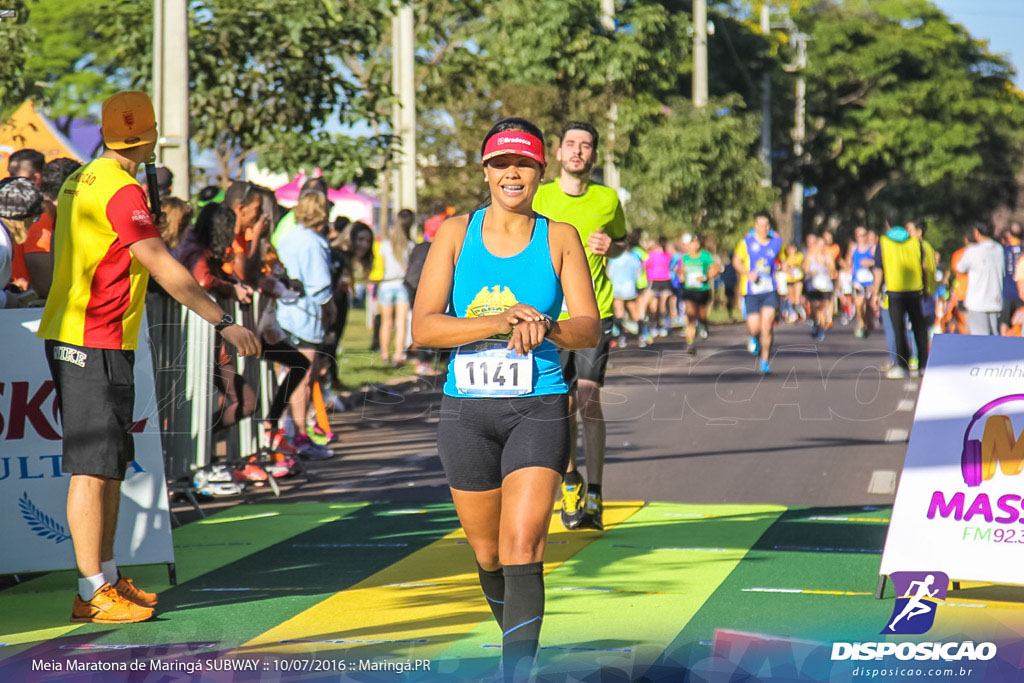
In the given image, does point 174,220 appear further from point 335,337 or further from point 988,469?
point 988,469

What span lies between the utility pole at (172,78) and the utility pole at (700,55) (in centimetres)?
2605

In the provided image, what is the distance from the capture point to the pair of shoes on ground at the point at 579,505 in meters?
7.90

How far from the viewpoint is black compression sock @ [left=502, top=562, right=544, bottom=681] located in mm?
4598

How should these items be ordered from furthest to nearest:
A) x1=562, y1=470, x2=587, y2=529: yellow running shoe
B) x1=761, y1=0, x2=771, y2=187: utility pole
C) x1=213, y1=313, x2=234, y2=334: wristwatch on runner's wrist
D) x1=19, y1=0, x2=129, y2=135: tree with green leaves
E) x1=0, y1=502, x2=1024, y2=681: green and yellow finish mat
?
x1=761, y1=0, x2=771, y2=187: utility pole, x1=19, y1=0, x2=129, y2=135: tree with green leaves, x1=562, y1=470, x2=587, y2=529: yellow running shoe, x1=213, y1=313, x2=234, y2=334: wristwatch on runner's wrist, x1=0, y1=502, x2=1024, y2=681: green and yellow finish mat

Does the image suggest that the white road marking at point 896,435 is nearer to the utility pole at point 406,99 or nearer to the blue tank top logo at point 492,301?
the utility pole at point 406,99

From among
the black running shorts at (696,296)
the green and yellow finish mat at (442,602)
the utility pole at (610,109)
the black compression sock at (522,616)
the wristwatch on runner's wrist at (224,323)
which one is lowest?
the green and yellow finish mat at (442,602)

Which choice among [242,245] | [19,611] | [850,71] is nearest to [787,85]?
[850,71]

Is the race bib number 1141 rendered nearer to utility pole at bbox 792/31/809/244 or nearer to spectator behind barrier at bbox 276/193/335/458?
spectator behind barrier at bbox 276/193/335/458

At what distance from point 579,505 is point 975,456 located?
94.7 inches

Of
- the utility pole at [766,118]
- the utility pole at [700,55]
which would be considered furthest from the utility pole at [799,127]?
the utility pole at [700,55]

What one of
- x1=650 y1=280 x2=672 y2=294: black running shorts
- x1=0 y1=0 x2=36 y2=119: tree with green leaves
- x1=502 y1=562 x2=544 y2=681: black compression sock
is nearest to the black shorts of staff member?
x1=650 y1=280 x2=672 y2=294: black running shorts

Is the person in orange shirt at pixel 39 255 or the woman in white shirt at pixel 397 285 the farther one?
the woman in white shirt at pixel 397 285

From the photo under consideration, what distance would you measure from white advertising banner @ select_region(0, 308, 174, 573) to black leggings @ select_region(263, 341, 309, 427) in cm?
375

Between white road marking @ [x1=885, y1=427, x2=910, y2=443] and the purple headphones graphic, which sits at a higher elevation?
the purple headphones graphic
